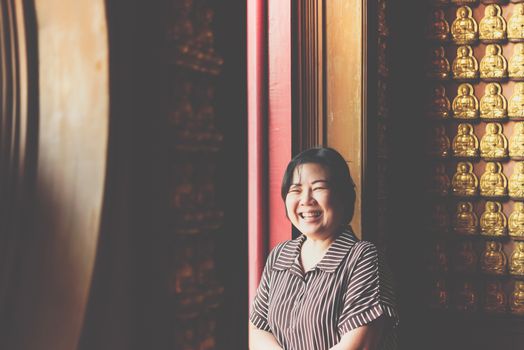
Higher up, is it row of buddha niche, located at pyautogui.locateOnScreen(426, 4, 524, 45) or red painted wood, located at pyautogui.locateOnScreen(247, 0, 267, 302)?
row of buddha niche, located at pyautogui.locateOnScreen(426, 4, 524, 45)

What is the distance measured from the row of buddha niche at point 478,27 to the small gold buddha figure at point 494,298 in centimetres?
147

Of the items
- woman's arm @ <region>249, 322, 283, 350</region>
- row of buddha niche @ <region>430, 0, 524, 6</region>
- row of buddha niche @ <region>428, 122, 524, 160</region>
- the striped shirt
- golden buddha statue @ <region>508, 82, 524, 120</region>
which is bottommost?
woman's arm @ <region>249, 322, 283, 350</region>

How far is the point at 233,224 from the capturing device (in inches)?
63.0

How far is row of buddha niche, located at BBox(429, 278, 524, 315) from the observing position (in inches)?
162

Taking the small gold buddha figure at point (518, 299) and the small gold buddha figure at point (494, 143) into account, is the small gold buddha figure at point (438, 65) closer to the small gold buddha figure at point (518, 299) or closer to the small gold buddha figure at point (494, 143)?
the small gold buddha figure at point (494, 143)

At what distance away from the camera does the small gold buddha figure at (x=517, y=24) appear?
4.05 meters

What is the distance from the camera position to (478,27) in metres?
4.16

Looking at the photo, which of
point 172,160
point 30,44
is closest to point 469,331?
point 172,160

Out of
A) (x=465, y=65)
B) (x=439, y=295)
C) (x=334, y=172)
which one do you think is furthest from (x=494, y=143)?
(x=334, y=172)

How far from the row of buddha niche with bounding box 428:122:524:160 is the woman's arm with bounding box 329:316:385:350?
2.42 meters

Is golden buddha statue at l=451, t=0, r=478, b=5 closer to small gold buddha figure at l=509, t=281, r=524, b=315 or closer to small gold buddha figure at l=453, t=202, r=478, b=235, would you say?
small gold buddha figure at l=453, t=202, r=478, b=235

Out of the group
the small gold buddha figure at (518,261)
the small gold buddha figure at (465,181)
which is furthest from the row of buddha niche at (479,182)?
the small gold buddha figure at (518,261)

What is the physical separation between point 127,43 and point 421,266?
332cm

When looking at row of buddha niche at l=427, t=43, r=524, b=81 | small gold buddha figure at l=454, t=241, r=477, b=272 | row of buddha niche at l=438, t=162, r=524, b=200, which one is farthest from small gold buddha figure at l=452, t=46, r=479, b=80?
small gold buddha figure at l=454, t=241, r=477, b=272
